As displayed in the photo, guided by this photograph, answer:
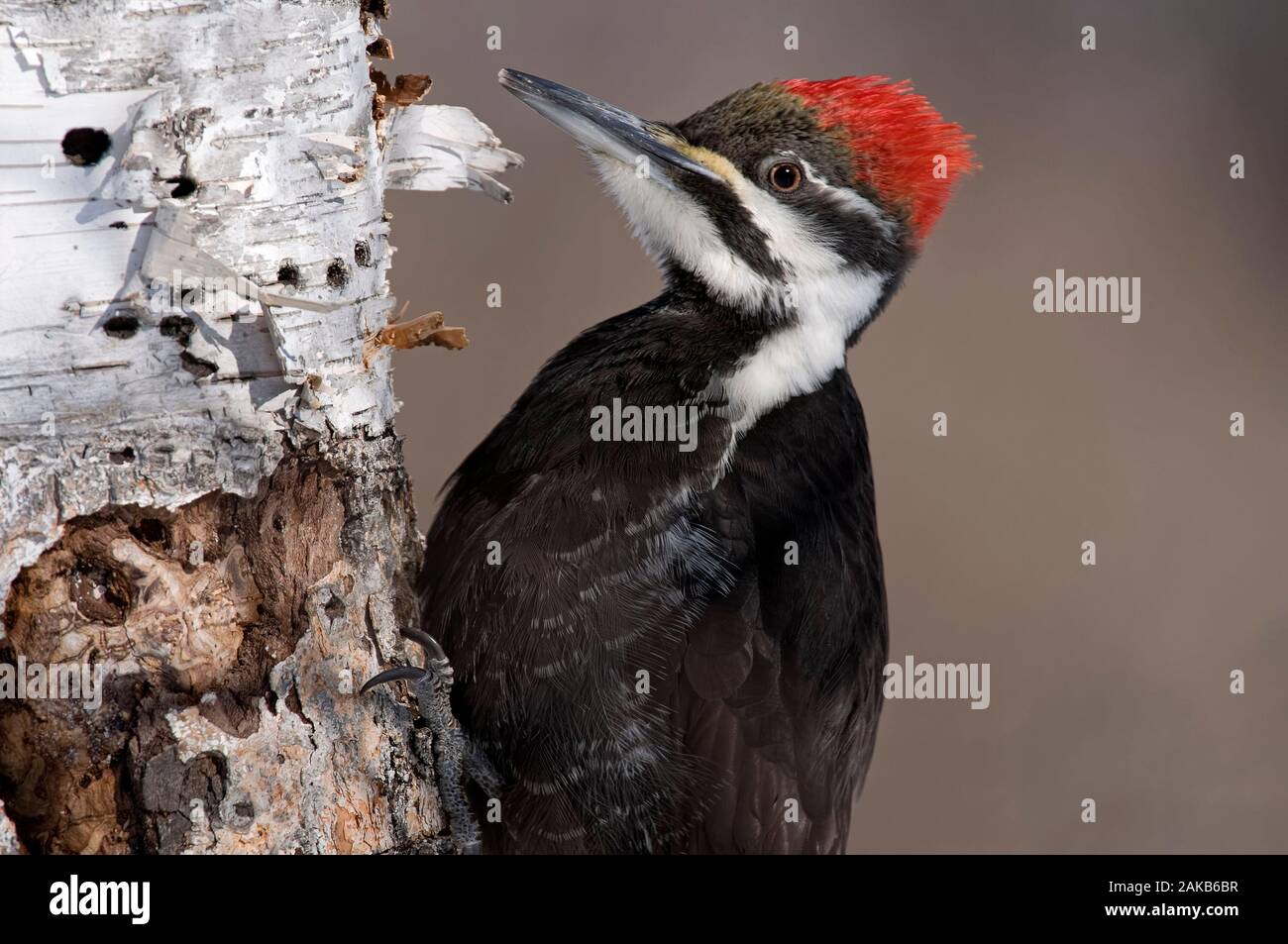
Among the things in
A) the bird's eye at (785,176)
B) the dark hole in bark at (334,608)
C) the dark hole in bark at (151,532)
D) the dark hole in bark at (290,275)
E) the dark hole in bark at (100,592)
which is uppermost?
the bird's eye at (785,176)

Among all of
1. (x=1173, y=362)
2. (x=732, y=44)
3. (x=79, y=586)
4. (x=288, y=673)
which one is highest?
(x=732, y=44)

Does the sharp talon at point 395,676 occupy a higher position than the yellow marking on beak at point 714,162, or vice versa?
the yellow marking on beak at point 714,162

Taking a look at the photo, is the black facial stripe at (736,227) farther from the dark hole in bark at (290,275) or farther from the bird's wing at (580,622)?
the dark hole in bark at (290,275)

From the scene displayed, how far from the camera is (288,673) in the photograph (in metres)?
1.98

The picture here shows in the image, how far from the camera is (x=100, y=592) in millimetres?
1844

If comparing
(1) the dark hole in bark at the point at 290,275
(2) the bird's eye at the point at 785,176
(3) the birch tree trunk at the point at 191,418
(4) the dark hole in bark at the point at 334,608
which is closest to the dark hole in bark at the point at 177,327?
(3) the birch tree trunk at the point at 191,418

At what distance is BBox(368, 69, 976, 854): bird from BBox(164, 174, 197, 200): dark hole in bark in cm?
86

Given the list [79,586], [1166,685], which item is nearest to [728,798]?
[79,586]

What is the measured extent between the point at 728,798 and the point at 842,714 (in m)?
0.39

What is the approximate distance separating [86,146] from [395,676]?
943 mm

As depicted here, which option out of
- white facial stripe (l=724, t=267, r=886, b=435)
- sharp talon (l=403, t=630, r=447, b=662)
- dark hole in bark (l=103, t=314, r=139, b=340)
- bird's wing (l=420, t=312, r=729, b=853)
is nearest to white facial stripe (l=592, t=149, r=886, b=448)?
white facial stripe (l=724, t=267, r=886, b=435)

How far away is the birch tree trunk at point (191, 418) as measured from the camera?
1719 mm

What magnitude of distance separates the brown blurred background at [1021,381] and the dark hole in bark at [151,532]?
3.23 m
